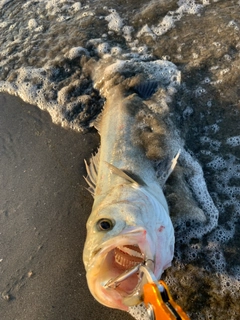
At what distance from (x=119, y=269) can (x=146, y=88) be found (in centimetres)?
323

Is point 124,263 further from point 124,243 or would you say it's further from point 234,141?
point 234,141

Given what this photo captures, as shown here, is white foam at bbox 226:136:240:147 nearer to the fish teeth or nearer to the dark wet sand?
the dark wet sand

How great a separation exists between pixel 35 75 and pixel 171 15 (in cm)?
274

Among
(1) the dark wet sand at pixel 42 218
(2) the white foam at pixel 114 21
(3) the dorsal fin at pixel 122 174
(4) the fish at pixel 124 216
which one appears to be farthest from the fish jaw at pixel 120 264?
(2) the white foam at pixel 114 21

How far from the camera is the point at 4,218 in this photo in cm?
488

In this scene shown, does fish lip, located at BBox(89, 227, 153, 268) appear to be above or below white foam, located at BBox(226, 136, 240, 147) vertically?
above

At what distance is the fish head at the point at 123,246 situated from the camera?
2990 millimetres

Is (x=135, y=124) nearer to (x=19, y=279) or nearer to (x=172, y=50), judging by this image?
(x=172, y=50)

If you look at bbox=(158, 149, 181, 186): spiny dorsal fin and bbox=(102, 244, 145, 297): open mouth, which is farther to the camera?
bbox=(158, 149, 181, 186): spiny dorsal fin

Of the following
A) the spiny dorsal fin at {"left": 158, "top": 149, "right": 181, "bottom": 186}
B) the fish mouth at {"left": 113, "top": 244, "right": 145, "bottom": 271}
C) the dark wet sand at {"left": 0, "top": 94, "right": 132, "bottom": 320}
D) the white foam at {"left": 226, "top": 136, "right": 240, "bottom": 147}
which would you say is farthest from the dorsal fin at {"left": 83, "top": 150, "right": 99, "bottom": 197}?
the white foam at {"left": 226, "top": 136, "right": 240, "bottom": 147}

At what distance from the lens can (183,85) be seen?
560cm

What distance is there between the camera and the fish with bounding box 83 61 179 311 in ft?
9.91

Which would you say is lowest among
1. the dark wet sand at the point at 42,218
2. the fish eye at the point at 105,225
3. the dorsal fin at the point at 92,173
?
the dark wet sand at the point at 42,218

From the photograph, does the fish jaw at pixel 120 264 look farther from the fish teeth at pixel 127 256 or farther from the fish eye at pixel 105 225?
the fish eye at pixel 105 225
